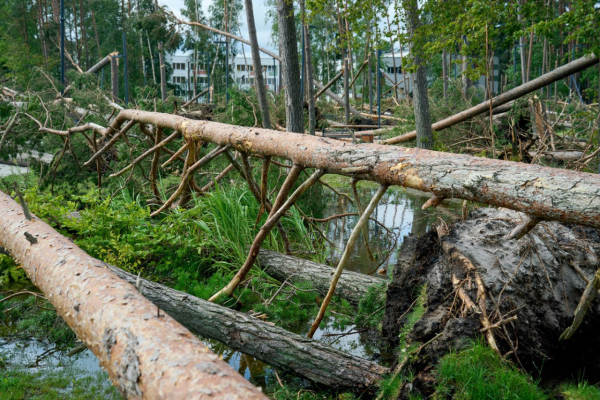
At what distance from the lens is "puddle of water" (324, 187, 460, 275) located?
620cm

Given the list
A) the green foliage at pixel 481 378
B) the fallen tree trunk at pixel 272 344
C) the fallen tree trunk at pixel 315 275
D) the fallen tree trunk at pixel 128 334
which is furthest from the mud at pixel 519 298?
the fallen tree trunk at pixel 128 334

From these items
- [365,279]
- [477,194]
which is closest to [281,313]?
[365,279]

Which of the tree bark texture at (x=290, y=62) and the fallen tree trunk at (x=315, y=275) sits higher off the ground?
the tree bark texture at (x=290, y=62)

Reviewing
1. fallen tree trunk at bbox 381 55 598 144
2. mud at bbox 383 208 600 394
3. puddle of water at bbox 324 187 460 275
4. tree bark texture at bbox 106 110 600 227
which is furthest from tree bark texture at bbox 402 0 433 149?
tree bark texture at bbox 106 110 600 227

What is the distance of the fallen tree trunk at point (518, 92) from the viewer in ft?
31.9

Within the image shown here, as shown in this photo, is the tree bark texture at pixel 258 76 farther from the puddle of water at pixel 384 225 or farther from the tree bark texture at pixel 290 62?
the puddle of water at pixel 384 225

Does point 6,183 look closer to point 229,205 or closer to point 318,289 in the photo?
point 229,205

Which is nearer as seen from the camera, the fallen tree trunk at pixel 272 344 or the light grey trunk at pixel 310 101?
the fallen tree trunk at pixel 272 344

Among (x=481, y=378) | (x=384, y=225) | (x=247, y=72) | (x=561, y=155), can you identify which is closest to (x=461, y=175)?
(x=481, y=378)

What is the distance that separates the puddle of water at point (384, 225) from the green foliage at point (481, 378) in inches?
73.9

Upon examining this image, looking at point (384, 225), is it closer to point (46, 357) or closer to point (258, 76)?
point (258, 76)

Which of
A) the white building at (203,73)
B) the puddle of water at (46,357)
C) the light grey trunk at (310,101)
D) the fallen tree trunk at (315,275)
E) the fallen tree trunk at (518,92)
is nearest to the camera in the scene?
the puddle of water at (46,357)

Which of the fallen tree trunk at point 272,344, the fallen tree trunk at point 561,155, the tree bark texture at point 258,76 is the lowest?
the fallen tree trunk at point 272,344

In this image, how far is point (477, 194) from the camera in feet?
8.86
